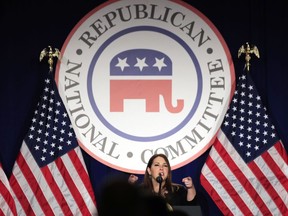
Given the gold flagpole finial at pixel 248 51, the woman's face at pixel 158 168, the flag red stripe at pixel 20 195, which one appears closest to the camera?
the woman's face at pixel 158 168

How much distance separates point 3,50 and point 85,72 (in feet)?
2.20

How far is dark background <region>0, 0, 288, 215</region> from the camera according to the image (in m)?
4.79

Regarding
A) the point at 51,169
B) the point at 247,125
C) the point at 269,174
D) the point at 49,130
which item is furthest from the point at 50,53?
the point at 269,174

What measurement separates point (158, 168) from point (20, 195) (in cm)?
118

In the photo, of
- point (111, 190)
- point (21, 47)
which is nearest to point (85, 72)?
point (21, 47)

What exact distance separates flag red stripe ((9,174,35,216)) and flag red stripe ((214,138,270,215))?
1.54m

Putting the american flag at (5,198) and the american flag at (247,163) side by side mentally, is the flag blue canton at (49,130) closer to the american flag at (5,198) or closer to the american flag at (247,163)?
the american flag at (5,198)

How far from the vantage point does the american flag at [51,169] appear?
480cm

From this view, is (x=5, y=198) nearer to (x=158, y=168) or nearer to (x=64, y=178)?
(x=64, y=178)

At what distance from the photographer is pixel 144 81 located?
16.0ft

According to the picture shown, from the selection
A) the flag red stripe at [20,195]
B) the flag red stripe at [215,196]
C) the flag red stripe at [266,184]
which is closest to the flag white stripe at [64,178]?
the flag red stripe at [20,195]

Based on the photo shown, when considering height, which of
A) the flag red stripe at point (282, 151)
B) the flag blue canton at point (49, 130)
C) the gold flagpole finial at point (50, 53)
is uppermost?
the gold flagpole finial at point (50, 53)

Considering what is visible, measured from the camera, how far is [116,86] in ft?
16.1

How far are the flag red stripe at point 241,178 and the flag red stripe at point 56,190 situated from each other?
1260 mm
